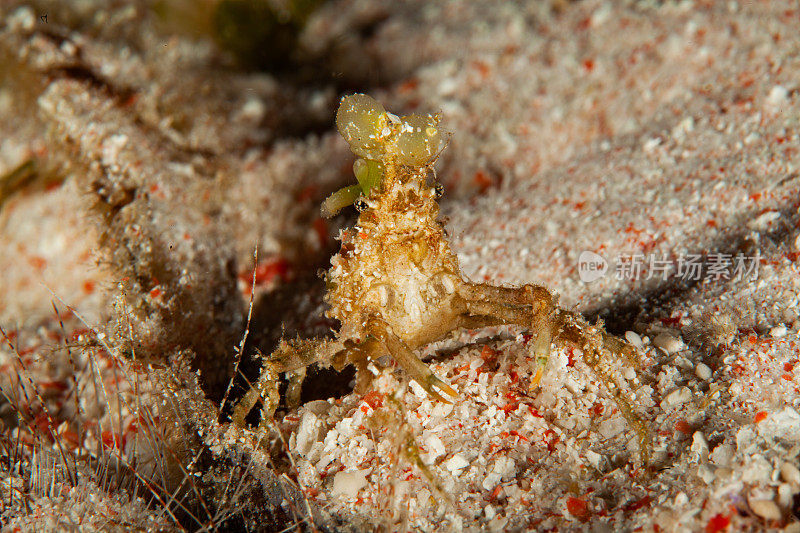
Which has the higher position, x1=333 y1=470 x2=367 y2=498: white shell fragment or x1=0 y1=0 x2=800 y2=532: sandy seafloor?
x1=0 y1=0 x2=800 y2=532: sandy seafloor

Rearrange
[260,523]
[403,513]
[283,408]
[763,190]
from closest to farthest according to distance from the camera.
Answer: [403,513]
[260,523]
[283,408]
[763,190]

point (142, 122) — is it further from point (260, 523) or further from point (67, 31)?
point (260, 523)

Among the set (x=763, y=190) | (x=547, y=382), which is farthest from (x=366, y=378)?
(x=763, y=190)

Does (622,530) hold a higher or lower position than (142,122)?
lower

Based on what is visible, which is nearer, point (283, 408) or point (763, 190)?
point (283, 408)

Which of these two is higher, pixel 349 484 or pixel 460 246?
pixel 460 246

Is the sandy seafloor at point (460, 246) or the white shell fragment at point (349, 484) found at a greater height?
the sandy seafloor at point (460, 246)

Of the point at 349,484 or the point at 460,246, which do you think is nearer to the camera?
the point at 349,484

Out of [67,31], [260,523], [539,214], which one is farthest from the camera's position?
[67,31]
